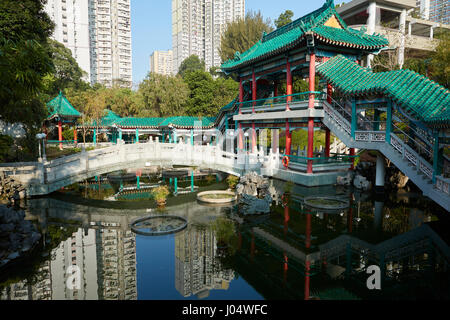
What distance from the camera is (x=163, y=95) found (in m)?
35.4

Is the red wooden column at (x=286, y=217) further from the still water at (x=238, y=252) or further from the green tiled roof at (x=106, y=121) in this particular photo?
the green tiled roof at (x=106, y=121)

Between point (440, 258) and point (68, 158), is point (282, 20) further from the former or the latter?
point (440, 258)

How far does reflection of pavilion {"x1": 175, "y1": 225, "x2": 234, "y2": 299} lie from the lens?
6469mm

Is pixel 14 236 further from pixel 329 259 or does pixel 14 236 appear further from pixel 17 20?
pixel 17 20

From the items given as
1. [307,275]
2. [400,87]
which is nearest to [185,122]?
[400,87]

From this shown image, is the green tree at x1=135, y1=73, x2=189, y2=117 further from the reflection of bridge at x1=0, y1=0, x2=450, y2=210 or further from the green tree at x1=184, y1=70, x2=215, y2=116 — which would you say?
the reflection of bridge at x1=0, y1=0, x2=450, y2=210

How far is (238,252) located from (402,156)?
7.52 m

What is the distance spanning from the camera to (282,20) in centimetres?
4691

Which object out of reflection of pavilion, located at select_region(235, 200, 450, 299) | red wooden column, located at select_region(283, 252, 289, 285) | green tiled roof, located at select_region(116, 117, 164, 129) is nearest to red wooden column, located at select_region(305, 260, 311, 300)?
reflection of pavilion, located at select_region(235, 200, 450, 299)

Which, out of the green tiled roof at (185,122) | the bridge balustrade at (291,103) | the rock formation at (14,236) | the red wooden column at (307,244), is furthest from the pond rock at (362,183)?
the green tiled roof at (185,122)

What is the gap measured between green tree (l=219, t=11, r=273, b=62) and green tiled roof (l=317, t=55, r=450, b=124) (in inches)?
1421

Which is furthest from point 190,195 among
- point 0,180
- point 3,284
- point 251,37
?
point 251,37

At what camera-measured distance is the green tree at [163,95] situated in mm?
35406
